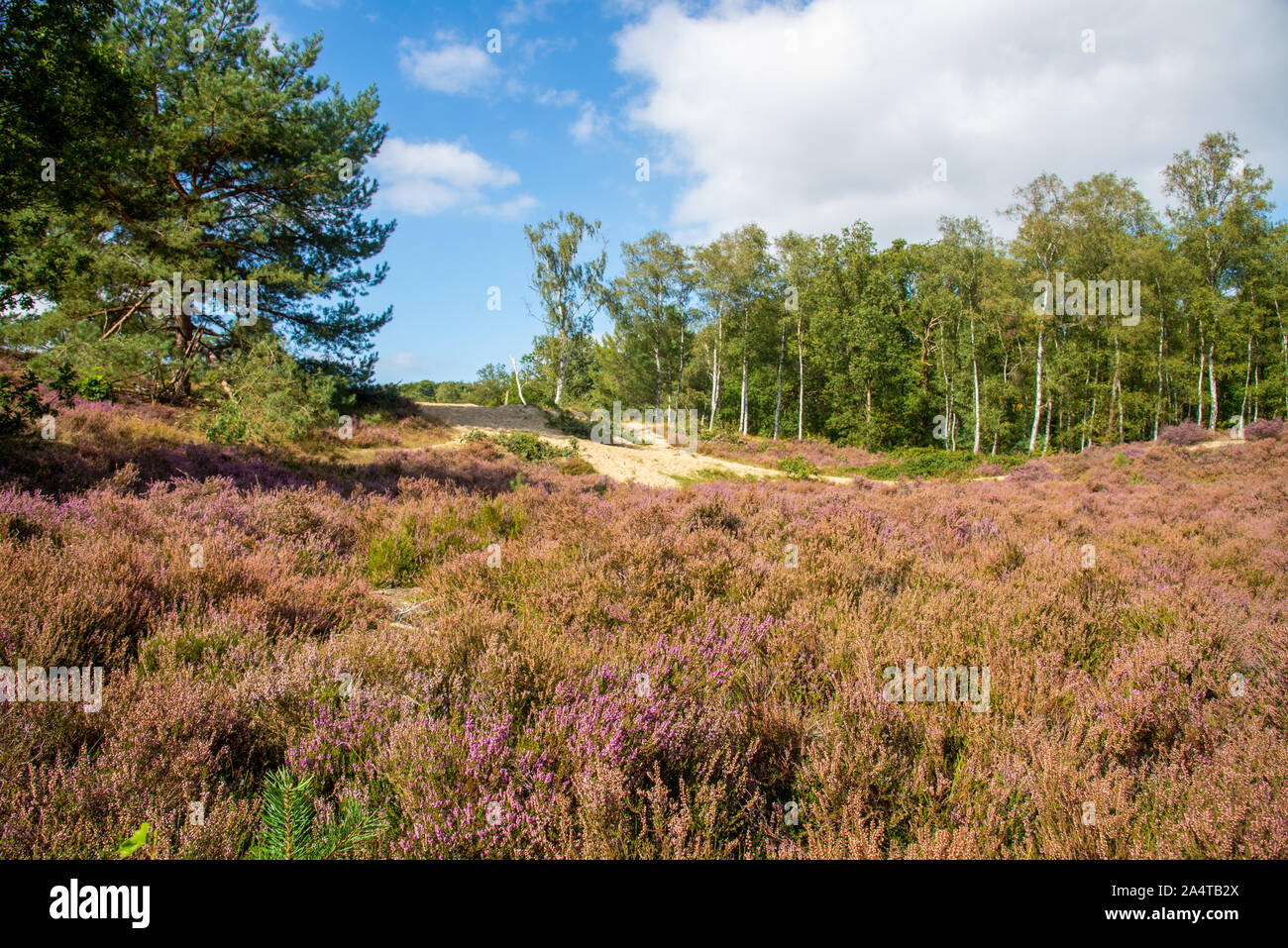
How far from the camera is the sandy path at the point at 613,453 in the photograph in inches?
695

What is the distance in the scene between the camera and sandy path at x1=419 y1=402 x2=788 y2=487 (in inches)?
695

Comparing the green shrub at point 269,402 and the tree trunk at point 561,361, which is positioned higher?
the tree trunk at point 561,361

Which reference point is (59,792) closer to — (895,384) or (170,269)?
(170,269)

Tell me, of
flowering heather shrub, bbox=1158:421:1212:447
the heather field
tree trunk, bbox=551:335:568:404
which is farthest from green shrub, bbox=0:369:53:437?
tree trunk, bbox=551:335:568:404

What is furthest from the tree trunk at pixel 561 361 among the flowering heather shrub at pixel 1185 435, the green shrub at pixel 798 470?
the flowering heather shrub at pixel 1185 435

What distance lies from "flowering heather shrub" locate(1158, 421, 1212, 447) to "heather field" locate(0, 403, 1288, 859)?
19783 millimetres

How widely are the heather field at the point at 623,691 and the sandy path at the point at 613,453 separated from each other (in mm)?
11282

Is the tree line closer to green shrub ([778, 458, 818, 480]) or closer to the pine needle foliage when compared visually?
green shrub ([778, 458, 818, 480])

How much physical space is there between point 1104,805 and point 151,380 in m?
18.3

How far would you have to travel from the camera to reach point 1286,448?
577 inches

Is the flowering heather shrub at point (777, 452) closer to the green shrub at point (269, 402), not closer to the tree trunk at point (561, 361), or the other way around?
the tree trunk at point (561, 361)
